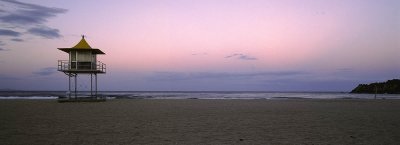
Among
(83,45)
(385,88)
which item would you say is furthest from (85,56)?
(385,88)

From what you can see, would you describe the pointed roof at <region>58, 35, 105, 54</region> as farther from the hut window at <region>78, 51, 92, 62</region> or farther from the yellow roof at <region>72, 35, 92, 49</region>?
the hut window at <region>78, 51, 92, 62</region>

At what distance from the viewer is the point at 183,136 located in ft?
33.1

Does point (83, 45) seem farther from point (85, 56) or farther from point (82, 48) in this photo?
point (85, 56)

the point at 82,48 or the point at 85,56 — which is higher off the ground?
the point at 82,48

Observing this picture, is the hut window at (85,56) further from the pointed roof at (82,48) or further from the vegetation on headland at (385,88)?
the vegetation on headland at (385,88)

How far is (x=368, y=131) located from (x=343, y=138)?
2.10 metres

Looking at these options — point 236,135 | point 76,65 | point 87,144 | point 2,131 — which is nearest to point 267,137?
point 236,135

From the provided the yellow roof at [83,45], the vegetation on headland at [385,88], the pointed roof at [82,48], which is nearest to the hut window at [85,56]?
the pointed roof at [82,48]

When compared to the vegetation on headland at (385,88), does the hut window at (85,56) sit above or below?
above

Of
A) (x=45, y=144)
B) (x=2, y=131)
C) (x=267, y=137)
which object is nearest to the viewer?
(x=45, y=144)

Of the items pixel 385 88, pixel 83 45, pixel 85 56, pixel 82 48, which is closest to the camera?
pixel 82 48

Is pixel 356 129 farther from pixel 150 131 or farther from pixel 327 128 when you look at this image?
pixel 150 131

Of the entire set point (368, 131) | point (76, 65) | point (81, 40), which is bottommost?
point (368, 131)

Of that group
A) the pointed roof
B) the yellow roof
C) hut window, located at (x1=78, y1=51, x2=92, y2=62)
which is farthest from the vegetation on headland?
the yellow roof
